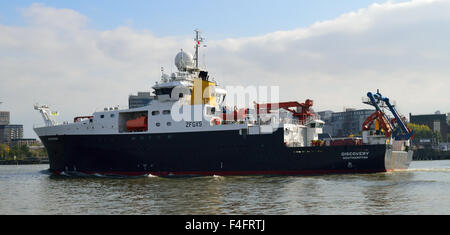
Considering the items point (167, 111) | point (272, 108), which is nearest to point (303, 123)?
point (272, 108)

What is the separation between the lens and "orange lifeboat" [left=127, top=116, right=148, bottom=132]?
3734 centimetres

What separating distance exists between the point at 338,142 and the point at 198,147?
38.0 ft

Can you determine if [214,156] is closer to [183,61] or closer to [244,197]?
[183,61]

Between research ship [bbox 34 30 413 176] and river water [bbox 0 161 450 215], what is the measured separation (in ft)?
10.0

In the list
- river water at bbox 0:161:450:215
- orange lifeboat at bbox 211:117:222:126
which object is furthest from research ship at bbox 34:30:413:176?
river water at bbox 0:161:450:215

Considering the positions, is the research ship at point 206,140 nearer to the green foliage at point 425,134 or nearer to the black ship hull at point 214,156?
the black ship hull at point 214,156

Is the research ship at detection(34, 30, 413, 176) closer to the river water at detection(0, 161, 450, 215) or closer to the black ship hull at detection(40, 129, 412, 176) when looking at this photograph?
the black ship hull at detection(40, 129, 412, 176)

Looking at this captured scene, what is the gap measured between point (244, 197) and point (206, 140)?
43.5ft

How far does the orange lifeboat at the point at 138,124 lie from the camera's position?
3734cm

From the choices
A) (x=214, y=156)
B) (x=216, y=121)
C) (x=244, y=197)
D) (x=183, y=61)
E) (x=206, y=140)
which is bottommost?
(x=244, y=197)

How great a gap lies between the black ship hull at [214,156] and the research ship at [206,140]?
0.26 ft

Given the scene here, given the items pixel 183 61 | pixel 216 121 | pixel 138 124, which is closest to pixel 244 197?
pixel 216 121

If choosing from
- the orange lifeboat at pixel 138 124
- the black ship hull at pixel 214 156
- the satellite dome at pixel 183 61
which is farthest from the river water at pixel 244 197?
the satellite dome at pixel 183 61

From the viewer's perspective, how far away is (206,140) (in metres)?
35.0
